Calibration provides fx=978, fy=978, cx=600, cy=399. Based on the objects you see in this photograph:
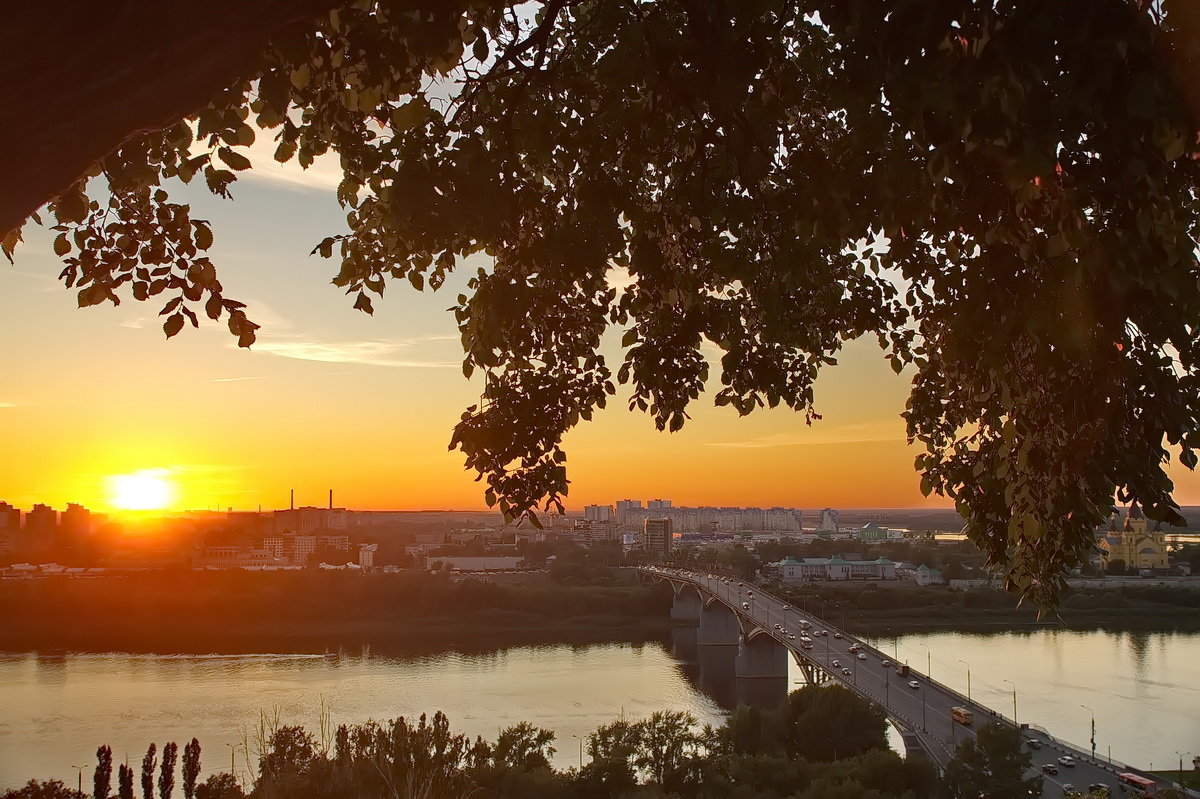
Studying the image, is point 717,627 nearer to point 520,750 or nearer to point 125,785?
point 520,750

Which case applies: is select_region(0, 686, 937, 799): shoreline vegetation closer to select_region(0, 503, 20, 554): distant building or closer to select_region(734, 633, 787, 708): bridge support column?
select_region(734, 633, 787, 708): bridge support column

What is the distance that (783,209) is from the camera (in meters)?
2.19

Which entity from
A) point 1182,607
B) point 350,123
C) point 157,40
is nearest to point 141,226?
point 350,123

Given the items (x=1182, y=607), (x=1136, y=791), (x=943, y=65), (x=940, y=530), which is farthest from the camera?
(x=940, y=530)

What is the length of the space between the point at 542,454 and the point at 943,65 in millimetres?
1643

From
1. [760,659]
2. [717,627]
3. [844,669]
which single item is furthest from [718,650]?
[844,669]

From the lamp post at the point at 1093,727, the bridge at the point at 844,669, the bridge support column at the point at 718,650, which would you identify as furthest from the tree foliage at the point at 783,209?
the bridge support column at the point at 718,650

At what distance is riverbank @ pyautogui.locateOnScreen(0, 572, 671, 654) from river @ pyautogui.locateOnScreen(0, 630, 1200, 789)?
9.16 feet

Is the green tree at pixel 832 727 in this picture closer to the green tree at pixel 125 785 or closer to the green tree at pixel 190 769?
the green tree at pixel 190 769

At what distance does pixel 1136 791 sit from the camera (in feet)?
36.3

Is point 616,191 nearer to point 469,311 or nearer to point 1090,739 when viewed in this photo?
point 469,311

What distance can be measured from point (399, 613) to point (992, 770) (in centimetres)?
2614

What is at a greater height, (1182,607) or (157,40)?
(157,40)

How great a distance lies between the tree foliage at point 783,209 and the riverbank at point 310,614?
26.8 meters
